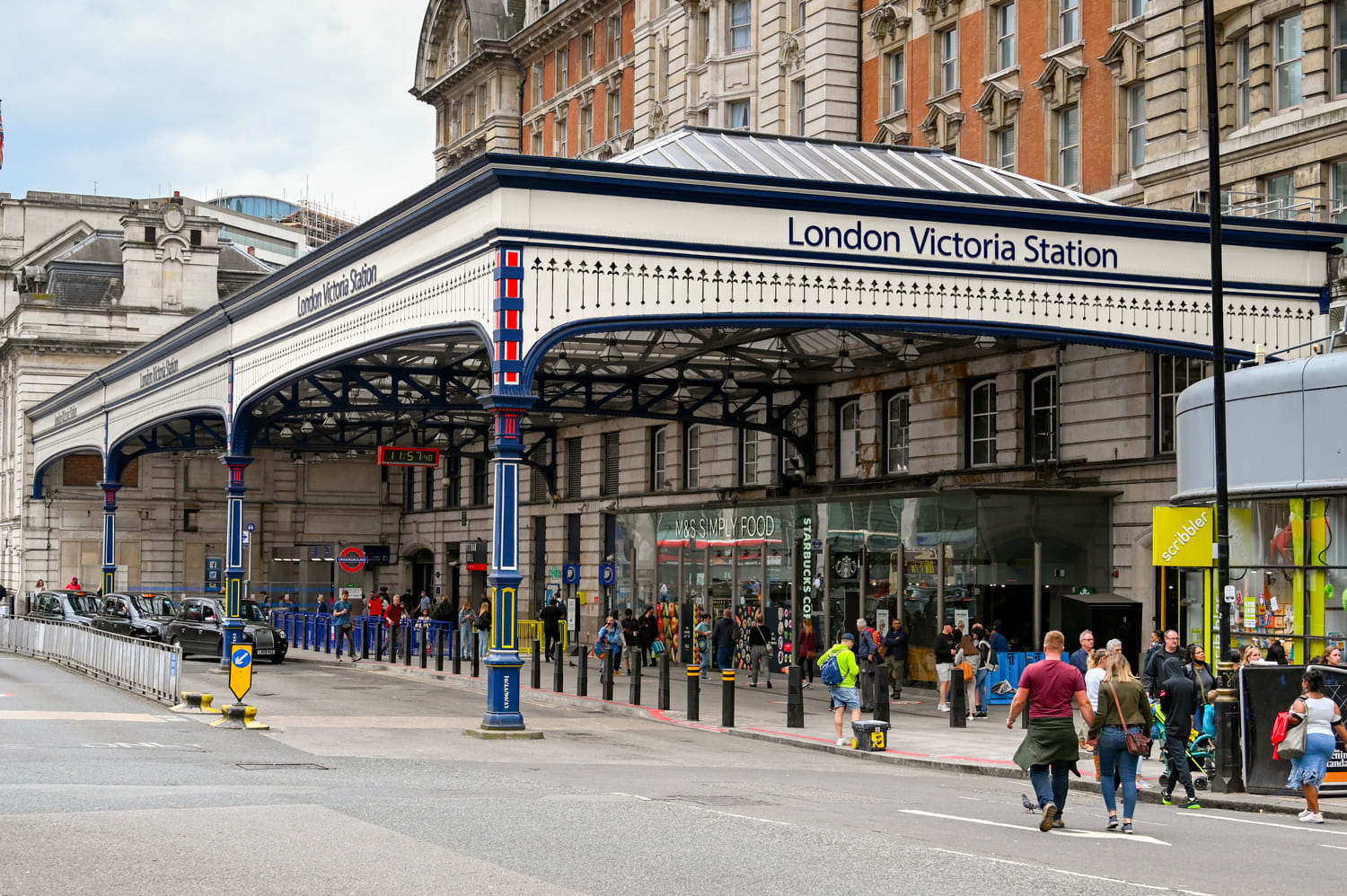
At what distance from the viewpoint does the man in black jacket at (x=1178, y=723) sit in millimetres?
17625

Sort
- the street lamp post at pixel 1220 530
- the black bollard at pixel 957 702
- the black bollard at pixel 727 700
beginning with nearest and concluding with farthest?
the street lamp post at pixel 1220 530, the black bollard at pixel 727 700, the black bollard at pixel 957 702

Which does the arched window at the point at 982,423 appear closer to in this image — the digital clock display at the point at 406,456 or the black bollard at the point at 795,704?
the black bollard at the point at 795,704

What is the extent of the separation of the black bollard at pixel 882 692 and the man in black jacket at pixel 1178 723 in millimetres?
6508

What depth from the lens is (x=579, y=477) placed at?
2157 inches

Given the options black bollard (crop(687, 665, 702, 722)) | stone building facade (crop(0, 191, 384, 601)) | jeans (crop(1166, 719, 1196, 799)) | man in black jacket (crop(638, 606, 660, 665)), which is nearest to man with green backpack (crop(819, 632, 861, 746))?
black bollard (crop(687, 665, 702, 722))

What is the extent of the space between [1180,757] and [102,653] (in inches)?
874

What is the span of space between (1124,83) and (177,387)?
2570 cm

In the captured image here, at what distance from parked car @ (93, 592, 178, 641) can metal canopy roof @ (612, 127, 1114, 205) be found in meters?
19.4

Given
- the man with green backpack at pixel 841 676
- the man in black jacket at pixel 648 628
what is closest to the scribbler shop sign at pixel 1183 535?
the man with green backpack at pixel 841 676

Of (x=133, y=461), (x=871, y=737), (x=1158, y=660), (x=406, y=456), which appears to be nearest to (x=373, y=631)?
(x=406, y=456)

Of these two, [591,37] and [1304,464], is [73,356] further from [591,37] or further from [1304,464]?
[1304,464]

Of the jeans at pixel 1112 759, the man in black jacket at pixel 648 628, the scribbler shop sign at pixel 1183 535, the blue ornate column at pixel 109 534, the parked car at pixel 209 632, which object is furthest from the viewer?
the blue ornate column at pixel 109 534

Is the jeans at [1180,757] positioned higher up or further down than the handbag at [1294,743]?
further down

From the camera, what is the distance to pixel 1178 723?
17.8m
